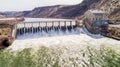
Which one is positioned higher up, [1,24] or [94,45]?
[1,24]

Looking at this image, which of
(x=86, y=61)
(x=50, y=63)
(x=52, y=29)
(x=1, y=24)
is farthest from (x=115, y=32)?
(x=1, y=24)

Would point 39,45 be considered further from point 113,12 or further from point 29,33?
point 113,12

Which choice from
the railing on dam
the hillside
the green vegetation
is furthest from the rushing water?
the hillside

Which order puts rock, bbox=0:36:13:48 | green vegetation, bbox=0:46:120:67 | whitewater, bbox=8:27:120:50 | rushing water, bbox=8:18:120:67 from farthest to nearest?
whitewater, bbox=8:27:120:50, rock, bbox=0:36:13:48, rushing water, bbox=8:18:120:67, green vegetation, bbox=0:46:120:67

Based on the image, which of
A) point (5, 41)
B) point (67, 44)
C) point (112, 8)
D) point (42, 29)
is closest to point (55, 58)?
point (67, 44)

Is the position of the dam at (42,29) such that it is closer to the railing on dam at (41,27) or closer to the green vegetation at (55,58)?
the railing on dam at (41,27)

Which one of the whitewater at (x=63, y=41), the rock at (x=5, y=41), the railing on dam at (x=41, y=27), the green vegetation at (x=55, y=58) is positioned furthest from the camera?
the railing on dam at (x=41, y=27)

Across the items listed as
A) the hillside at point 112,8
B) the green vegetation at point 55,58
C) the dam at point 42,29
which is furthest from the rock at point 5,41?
the hillside at point 112,8

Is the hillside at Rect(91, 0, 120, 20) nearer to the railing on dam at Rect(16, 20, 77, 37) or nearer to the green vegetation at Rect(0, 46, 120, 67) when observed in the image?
the railing on dam at Rect(16, 20, 77, 37)
